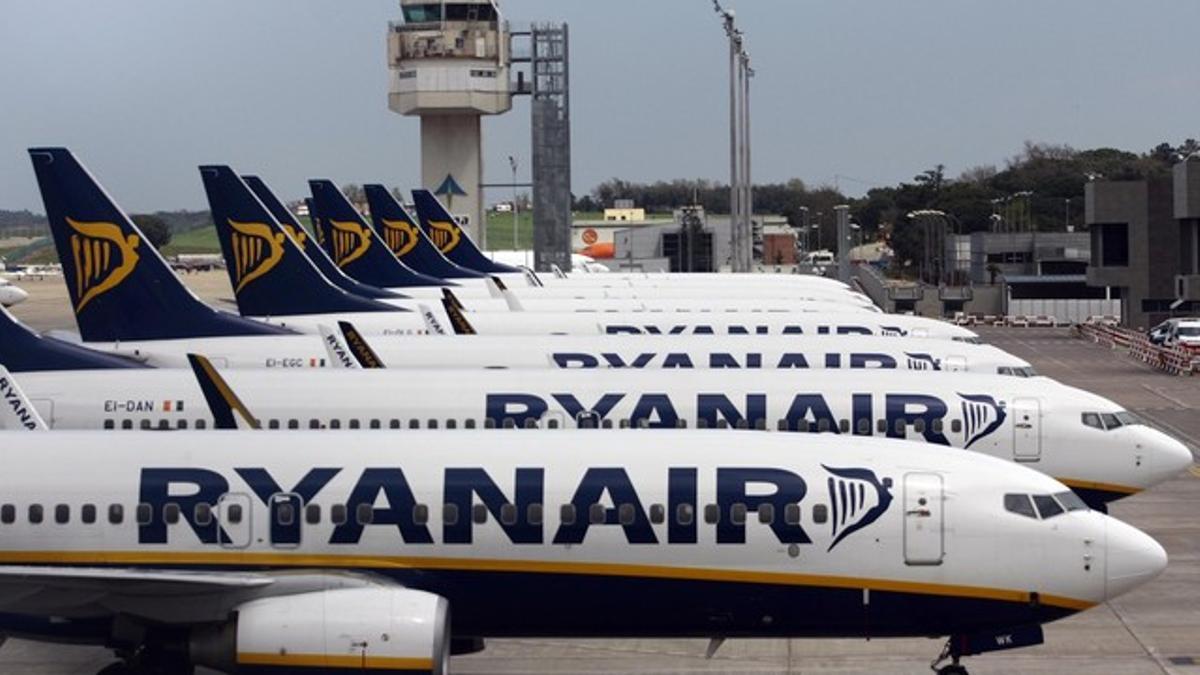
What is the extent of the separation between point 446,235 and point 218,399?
64.2 meters

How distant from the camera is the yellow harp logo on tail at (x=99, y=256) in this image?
43.7 meters

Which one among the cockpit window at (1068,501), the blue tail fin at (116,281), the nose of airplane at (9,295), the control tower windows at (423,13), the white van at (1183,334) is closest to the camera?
the cockpit window at (1068,501)

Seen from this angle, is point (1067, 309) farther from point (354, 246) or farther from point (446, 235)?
point (354, 246)

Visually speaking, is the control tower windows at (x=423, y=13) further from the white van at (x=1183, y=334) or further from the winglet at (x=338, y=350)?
the winglet at (x=338, y=350)

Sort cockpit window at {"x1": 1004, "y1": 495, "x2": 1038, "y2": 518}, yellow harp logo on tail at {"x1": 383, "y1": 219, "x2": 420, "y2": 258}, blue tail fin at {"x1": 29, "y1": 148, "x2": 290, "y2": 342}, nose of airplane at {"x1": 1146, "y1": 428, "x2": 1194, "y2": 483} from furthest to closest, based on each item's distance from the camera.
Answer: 1. yellow harp logo on tail at {"x1": 383, "y1": 219, "x2": 420, "y2": 258}
2. blue tail fin at {"x1": 29, "y1": 148, "x2": 290, "y2": 342}
3. nose of airplane at {"x1": 1146, "y1": 428, "x2": 1194, "y2": 483}
4. cockpit window at {"x1": 1004, "y1": 495, "x2": 1038, "y2": 518}

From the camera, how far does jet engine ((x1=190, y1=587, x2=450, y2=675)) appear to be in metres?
21.9

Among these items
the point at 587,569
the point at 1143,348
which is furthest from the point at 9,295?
the point at 587,569

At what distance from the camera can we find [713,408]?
33.5 m

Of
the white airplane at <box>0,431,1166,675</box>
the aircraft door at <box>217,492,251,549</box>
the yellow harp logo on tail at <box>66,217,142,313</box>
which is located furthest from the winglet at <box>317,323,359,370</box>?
the aircraft door at <box>217,492,251,549</box>

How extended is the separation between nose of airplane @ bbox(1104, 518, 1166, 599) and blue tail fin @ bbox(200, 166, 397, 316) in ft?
106

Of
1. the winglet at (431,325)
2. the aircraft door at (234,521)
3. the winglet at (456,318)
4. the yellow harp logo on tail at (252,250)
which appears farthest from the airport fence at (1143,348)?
the aircraft door at (234,521)

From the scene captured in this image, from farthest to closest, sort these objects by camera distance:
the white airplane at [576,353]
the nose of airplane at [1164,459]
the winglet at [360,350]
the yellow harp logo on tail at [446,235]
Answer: the yellow harp logo on tail at [446,235], the white airplane at [576,353], the winglet at [360,350], the nose of airplane at [1164,459]

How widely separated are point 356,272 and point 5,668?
44477 mm

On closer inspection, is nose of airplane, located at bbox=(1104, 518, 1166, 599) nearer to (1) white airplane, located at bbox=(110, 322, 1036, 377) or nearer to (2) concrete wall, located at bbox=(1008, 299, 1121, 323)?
(1) white airplane, located at bbox=(110, 322, 1036, 377)
